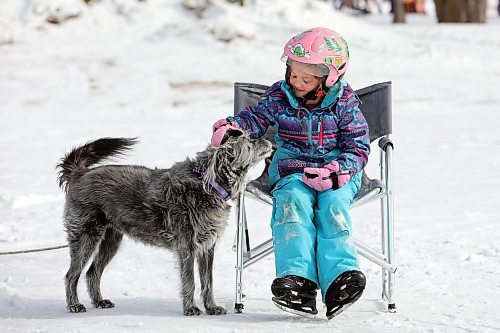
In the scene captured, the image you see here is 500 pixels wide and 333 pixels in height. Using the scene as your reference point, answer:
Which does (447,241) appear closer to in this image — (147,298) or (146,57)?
(147,298)

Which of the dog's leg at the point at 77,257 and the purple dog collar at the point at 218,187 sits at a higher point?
the purple dog collar at the point at 218,187

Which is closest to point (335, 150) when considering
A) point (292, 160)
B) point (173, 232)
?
point (292, 160)

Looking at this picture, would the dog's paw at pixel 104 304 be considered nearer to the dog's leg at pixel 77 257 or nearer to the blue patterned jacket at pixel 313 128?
the dog's leg at pixel 77 257

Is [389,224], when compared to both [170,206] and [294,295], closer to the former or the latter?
[294,295]

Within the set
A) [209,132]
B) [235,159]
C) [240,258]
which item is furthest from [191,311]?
[209,132]

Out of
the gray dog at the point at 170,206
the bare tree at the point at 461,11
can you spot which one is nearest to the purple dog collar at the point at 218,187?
the gray dog at the point at 170,206

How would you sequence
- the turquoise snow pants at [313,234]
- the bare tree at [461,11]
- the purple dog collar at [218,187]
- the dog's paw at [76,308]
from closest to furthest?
the turquoise snow pants at [313,234] → the purple dog collar at [218,187] → the dog's paw at [76,308] → the bare tree at [461,11]

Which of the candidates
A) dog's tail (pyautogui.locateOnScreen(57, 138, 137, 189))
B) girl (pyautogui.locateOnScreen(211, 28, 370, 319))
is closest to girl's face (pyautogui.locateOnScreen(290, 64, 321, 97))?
girl (pyautogui.locateOnScreen(211, 28, 370, 319))

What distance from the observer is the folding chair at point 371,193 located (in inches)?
177

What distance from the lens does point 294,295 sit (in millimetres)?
4078

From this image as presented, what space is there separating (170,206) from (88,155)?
2.09 feet

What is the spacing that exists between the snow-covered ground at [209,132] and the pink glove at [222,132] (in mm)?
778

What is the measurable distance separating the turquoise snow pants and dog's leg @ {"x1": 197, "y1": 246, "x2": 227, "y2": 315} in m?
0.36

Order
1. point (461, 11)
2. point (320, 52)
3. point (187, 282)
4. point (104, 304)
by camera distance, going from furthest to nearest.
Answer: point (461, 11) → point (104, 304) → point (320, 52) → point (187, 282)
